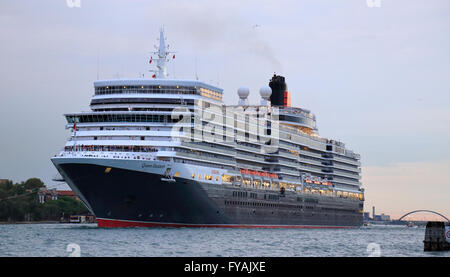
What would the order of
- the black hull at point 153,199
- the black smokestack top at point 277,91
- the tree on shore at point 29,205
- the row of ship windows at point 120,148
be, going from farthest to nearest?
the tree on shore at point 29,205 → the black smokestack top at point 277,91 → the row of ship windows at point 120,148 → the black hull at point 153,199

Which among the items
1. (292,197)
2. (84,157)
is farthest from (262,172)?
(84,157)

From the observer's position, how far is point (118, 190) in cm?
7294

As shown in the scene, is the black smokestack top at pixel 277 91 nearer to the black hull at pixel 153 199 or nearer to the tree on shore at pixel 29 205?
the black hull at pixel 153 199

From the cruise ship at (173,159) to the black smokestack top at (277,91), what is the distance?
13.2 metres

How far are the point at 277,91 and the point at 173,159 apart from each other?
1702 inches

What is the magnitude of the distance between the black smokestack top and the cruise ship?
43.4 ft

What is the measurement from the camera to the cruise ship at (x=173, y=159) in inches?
2896

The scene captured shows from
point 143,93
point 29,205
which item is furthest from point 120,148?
point 29,205

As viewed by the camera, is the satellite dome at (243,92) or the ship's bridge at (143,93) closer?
the ship's bridge at (143,93)

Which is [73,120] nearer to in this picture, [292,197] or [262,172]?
[262,172]

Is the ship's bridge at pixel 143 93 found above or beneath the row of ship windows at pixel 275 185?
above

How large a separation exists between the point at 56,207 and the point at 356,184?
258 ft

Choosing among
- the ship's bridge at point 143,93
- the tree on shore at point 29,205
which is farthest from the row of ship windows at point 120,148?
the tree on shore at point 29,205

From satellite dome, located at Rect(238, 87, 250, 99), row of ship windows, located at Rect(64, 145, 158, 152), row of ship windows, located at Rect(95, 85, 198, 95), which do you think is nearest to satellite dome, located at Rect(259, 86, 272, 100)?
satellite dome, located at Rect(238, 87, 250, 99)
